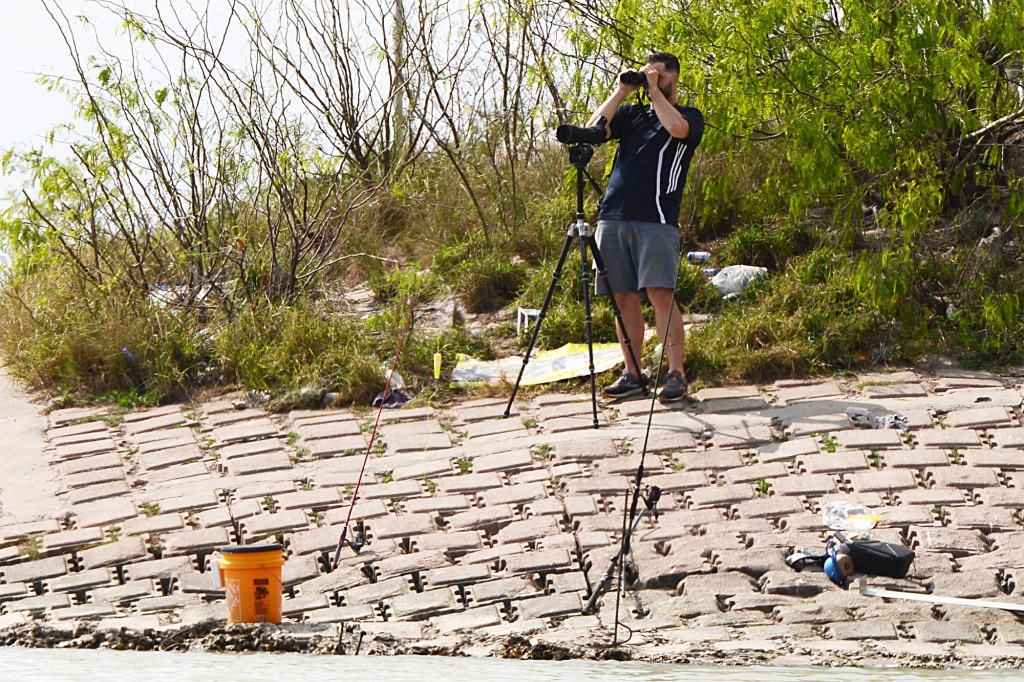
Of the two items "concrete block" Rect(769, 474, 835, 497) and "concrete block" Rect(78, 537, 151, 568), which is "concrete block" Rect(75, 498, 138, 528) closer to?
"concrete block" Rect(78, 537, 151, 568)

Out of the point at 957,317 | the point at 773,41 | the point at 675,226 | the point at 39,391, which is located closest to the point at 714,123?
the point at 773,41

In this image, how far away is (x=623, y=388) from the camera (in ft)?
23.6

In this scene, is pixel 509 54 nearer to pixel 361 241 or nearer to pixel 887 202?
pixel 361 241

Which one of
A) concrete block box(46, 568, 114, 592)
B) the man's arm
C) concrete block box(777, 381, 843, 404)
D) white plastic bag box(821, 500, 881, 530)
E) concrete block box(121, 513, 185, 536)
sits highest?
the man's arm

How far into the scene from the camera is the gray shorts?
7.02 m

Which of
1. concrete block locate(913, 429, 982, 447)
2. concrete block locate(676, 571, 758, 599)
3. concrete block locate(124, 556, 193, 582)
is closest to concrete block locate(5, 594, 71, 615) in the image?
concrete block locate(124, 556, 193, 582)

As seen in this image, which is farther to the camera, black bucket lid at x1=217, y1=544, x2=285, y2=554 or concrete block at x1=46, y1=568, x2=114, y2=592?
concrete block at x1=46, y1=568, x2=114, y2=592

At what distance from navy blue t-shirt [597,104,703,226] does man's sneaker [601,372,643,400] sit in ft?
2.89

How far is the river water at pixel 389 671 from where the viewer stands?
3.76 meters

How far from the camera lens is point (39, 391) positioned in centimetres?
827

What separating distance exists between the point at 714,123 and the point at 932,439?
2659mm

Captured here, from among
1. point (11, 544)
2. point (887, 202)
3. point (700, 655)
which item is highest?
point (887, 202)

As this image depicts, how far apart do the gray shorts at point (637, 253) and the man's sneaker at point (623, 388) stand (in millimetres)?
485

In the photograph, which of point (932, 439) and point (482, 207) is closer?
point (932, 439)
